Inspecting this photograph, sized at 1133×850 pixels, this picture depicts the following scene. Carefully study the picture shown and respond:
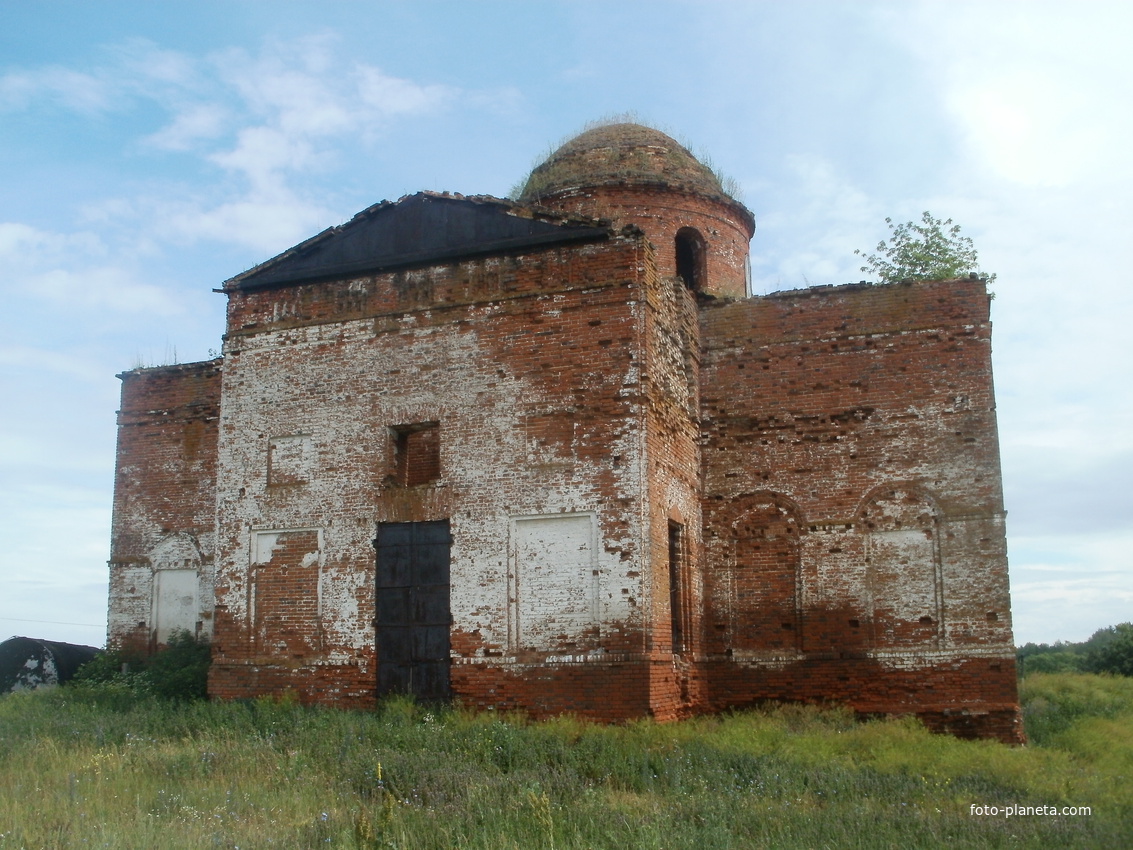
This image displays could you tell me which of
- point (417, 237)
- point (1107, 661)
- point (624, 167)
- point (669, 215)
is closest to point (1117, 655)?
point (1107, 661)

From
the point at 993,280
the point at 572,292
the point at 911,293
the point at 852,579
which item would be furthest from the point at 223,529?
the point at 993,280

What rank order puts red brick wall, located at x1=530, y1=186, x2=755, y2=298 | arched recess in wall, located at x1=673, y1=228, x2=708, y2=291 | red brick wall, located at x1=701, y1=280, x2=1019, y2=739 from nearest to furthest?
red brick wall, located at x1=701, y1=280, x2=1019, y2=739 < red brick wall, located at x1=530, y1=186, x2=755, y2=298 < arched recess in wall, located at x1=673, y1=228, x2=708, y2=291

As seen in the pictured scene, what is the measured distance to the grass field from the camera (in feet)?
25.1

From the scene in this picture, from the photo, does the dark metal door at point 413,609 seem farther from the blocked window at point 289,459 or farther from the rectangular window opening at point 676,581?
the rectangular window opening at point 676,581

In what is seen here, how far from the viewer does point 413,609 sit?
13.5 m

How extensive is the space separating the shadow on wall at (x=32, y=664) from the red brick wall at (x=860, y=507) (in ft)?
34.2

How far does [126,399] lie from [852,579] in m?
12.2

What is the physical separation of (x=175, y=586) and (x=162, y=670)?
2116mm

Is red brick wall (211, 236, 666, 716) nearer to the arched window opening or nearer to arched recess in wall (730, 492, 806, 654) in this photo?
arched recess in wall (730, 492, 806, 654)

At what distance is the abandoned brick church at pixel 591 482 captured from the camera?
42.9 ft

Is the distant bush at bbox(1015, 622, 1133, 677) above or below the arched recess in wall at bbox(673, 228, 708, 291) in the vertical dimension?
below

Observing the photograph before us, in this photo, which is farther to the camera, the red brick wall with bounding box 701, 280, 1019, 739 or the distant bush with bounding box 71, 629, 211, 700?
the distant bush with bounding box 71, 629, 211, 700

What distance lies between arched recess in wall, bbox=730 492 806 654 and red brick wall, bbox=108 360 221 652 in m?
8.34

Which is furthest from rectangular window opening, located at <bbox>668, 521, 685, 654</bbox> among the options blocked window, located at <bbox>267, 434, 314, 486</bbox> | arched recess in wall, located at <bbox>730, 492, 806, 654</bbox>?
blocked window, located at <bbox>267, 434, 314, 486</bbox>
